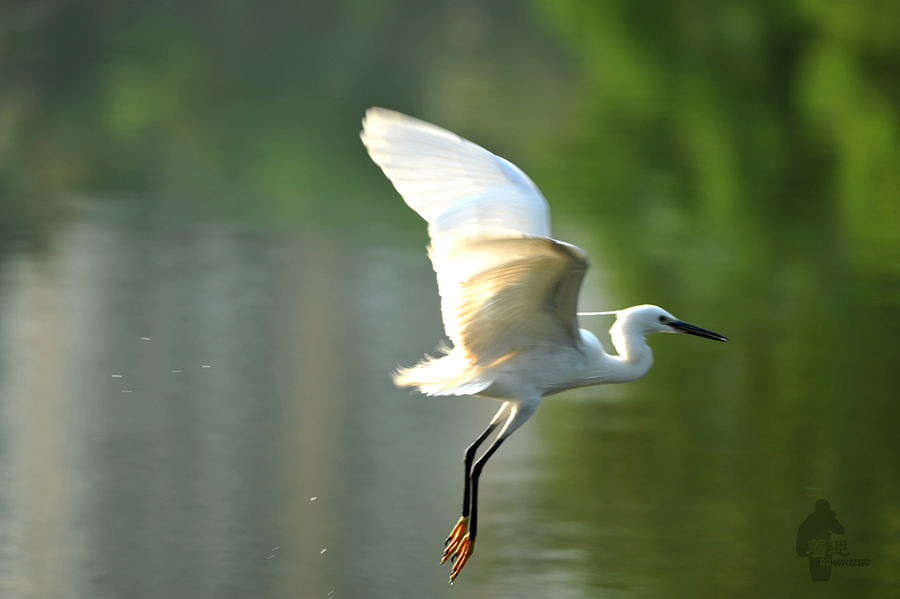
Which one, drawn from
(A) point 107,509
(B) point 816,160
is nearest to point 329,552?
(A) point 107,509

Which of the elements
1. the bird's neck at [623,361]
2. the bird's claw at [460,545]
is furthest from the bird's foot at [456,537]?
the bird's neck at [623,361]

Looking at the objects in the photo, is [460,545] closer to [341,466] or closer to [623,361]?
[623,361]

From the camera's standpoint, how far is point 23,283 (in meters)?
8.64

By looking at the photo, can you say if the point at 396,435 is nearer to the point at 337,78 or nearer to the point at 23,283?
the point at 23,283

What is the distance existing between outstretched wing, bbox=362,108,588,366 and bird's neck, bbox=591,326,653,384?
0.20 m

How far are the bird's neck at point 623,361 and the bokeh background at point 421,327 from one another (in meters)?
1.18

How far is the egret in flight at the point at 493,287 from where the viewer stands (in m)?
3.79

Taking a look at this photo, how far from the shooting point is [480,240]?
3619 mm

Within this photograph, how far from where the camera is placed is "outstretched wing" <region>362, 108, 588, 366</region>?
3775 millimetres

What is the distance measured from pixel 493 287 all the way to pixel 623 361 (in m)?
0.78

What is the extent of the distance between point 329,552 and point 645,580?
1.43m

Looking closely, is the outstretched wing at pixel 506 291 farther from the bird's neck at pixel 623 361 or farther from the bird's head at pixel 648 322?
the bird's head at pixel 648 322

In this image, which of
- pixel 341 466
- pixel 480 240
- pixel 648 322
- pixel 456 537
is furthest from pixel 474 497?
pixel 341 466

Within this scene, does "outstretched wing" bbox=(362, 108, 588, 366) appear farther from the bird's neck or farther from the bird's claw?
the bird's claw
